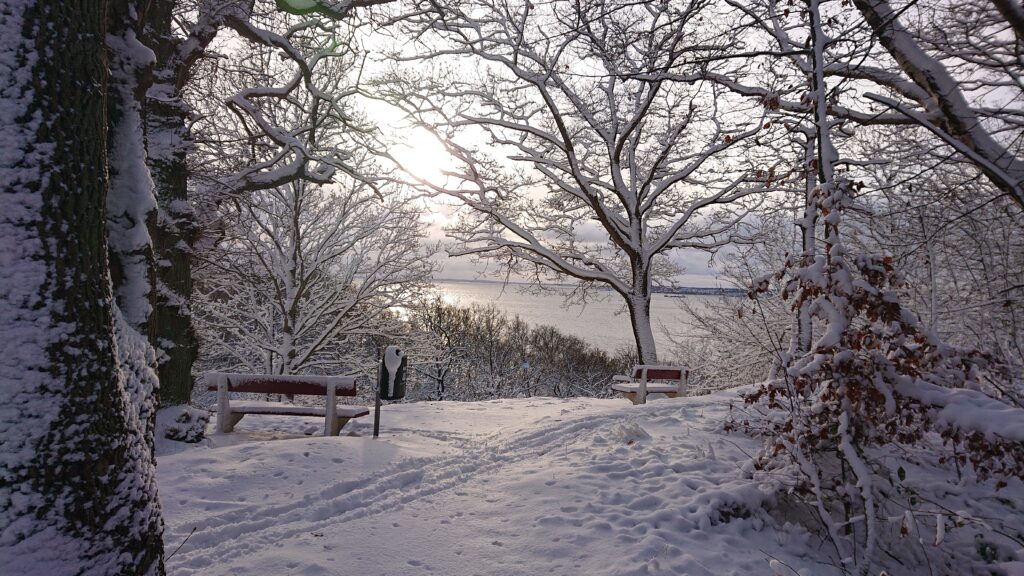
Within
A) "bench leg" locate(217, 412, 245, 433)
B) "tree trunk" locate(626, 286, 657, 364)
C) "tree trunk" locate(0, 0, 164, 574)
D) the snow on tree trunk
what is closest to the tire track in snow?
"tree trunk" locate(0, 0, 164, 574)

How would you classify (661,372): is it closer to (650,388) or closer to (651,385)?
(650,388)

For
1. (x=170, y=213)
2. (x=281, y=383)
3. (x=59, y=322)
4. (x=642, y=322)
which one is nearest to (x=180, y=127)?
(x=170, y=213)

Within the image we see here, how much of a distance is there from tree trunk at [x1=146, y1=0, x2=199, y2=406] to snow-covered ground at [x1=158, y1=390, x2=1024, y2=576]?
4.09 ft

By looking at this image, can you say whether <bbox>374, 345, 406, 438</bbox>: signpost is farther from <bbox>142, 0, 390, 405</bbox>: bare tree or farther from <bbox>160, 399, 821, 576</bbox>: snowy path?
<bbox>142, 0, 390, 405</bbox>: bare tree

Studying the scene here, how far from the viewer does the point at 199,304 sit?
1404cm

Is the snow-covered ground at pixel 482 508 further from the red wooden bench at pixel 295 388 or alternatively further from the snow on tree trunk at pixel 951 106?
the snow on tree trunk at pixel 951 106

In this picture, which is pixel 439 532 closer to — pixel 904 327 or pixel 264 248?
pixel 904 327

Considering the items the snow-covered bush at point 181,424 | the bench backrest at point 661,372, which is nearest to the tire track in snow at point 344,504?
the snow-covered bush at point 181,424

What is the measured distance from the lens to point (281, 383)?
22.4ft

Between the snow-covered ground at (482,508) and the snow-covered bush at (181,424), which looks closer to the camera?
the snow-covered ground at (482,508)

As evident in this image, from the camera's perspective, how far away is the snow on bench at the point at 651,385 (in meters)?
10.4

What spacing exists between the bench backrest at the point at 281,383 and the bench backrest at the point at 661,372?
6.07 metres

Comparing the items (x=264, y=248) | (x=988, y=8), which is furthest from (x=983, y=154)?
(x=264, y=248)

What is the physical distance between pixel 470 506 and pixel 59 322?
3240 millimetres
